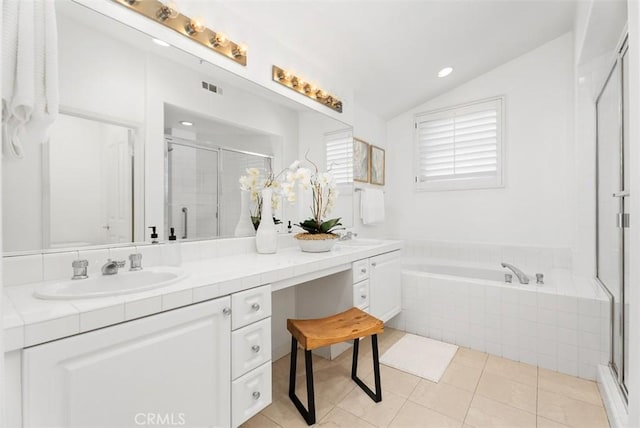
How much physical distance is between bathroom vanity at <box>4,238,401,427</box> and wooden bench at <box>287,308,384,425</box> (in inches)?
8.9

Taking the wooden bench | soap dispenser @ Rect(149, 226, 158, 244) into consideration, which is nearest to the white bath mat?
the wooden bench

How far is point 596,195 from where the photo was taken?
249cm

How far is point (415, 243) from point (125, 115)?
3007mm

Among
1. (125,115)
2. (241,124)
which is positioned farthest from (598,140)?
(125,115)

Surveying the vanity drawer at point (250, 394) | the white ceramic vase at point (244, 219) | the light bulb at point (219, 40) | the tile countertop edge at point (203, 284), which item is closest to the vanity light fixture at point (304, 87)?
the light bulb at point (219, 40)

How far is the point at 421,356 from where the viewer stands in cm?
224

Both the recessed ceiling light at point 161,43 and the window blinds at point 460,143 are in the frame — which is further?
the window blinds at point 460,143

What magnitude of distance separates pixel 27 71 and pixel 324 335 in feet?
4.84

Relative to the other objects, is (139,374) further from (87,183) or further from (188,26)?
(188,26)

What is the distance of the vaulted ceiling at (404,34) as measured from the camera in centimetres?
203

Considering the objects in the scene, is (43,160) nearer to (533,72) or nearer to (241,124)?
(241,124)

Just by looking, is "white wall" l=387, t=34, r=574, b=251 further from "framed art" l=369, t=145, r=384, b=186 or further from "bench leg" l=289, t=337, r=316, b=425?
"bench leg" l=289, t=337, r=316, b=425

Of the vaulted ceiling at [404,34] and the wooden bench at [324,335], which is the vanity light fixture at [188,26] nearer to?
the vaulted ceiling at [404,34]

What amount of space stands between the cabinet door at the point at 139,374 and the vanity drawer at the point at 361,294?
1.01 metres
